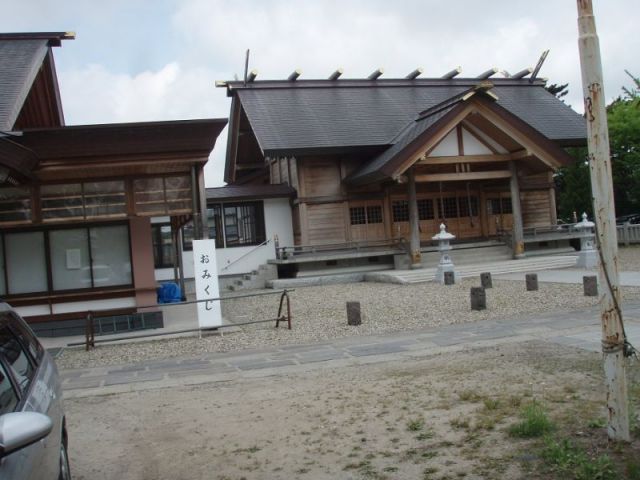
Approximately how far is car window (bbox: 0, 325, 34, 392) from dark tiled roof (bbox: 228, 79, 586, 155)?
63.0ft

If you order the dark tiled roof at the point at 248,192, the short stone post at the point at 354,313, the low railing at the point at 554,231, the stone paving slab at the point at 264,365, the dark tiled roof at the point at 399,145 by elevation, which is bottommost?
the stone paving slab at the point at 264,365

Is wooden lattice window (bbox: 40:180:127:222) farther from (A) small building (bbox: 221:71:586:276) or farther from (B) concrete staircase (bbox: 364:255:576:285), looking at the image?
(A) small building (bbox: 221:71:586:276)

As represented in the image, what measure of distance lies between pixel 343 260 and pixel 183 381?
15609mm

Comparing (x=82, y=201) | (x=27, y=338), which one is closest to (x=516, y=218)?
(x=82, y=201)

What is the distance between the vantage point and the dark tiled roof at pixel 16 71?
14.4 m

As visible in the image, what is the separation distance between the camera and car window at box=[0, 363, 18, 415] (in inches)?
118

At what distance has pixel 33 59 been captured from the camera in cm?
1741

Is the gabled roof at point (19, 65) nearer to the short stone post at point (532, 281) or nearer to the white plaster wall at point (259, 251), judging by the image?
the white plaster wall at point (259, 251)

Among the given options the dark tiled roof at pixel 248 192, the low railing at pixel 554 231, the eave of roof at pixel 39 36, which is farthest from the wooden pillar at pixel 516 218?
the eave of roof at pixel 39 36

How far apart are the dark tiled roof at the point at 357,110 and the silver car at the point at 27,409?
18952 millimetres

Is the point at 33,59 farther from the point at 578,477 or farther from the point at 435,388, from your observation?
the point at 578,477

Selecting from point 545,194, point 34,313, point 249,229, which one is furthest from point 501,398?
point 545,194

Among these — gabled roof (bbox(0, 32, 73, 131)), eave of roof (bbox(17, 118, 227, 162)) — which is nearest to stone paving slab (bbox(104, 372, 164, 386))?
eave of roof (bbox(17, 118, 227, 162))

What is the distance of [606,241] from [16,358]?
3.93 m
